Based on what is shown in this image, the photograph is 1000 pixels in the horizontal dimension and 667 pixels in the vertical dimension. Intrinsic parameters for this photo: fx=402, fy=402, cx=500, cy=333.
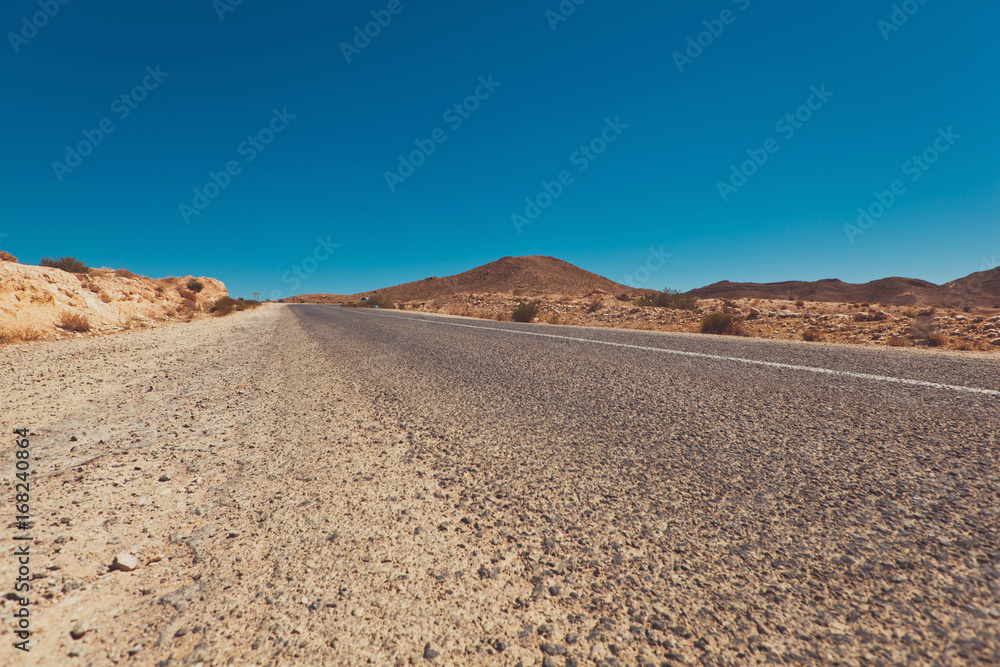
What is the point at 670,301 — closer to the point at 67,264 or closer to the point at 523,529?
the point at 523,529

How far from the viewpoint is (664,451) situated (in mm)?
2119

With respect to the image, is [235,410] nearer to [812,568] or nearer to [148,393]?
[148,393]

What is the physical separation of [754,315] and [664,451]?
1098cm

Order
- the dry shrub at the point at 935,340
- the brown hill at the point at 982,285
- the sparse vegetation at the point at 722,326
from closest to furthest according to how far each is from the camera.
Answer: the dry shrub at the point at 935,340, the sparse vegetation at the point at 722,326, the brown hill at the point at 982,285

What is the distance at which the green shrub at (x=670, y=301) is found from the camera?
1526 centimetres

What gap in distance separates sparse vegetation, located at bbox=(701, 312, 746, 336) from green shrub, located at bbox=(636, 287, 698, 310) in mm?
4794

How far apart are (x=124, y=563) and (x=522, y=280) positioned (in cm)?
5804

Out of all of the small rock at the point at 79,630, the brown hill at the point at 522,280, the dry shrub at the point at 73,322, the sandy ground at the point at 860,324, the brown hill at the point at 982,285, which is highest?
the brown hill at the point at 522,280

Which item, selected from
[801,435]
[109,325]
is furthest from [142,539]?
[109,325]

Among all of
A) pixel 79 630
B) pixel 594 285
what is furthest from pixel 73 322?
pixel 594 285

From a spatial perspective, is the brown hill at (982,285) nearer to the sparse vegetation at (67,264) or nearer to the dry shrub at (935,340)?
the dry shrub at (935,340)

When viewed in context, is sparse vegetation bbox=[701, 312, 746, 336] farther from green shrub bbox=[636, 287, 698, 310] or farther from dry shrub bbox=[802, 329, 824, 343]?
green shrub bbox=[636, 287, 698, 310]

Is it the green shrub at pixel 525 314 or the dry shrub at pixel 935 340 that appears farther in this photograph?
the green shrub at pixel 525 314

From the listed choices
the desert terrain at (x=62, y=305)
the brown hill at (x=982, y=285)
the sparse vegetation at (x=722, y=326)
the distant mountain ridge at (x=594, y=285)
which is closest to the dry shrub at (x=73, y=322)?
the desert terrain at (x=62, y=305)
